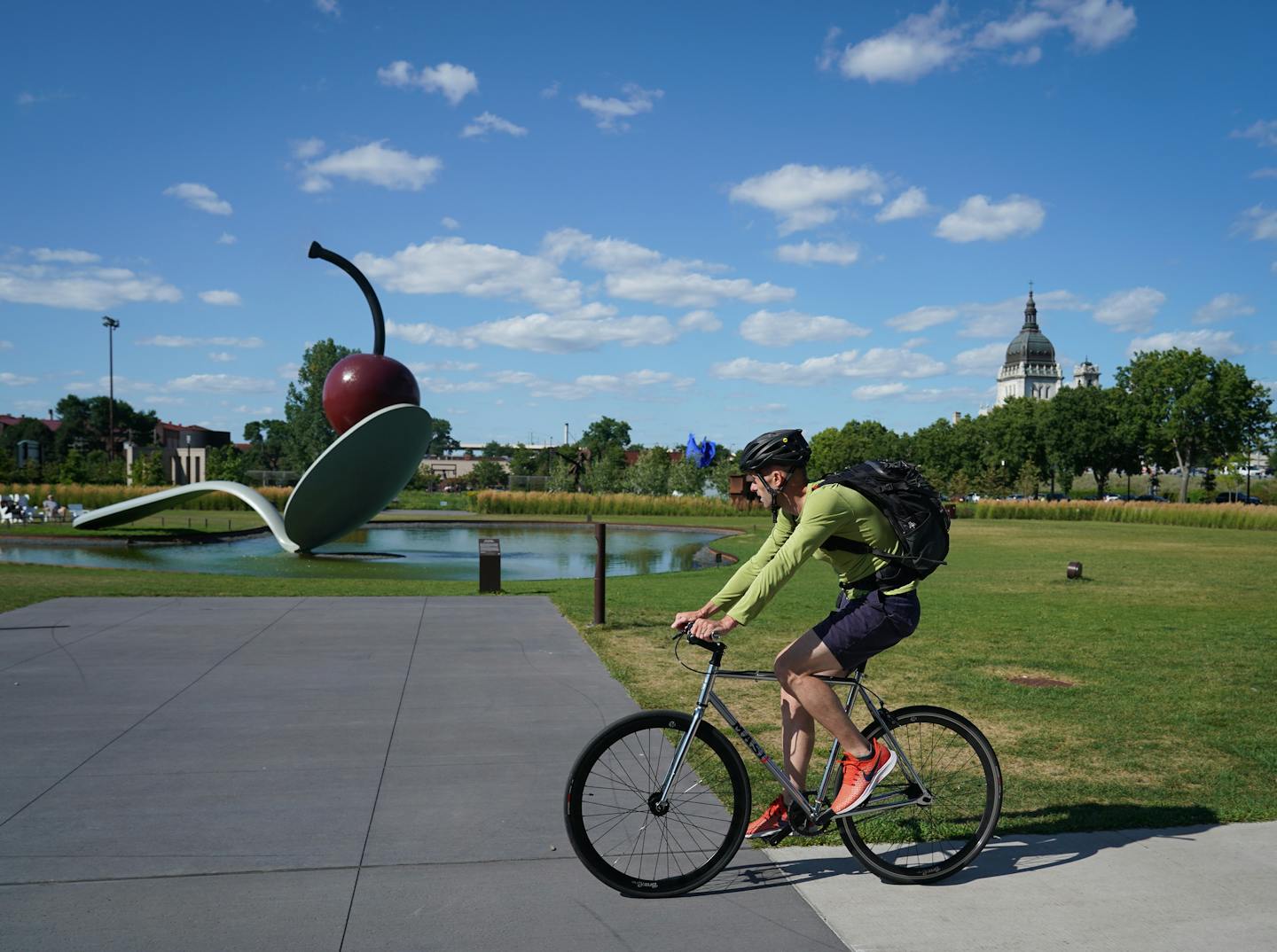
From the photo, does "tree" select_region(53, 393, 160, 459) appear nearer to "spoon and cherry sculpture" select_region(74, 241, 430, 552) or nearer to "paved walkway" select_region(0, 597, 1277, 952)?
"spoon and cherry sculpture" select_region(74, 241, 430, 552)

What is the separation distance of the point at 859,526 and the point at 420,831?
2522mm

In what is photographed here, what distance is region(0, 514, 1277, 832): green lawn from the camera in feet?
17.7

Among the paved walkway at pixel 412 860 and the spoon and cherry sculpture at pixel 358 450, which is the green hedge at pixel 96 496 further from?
the paved walkway at pixel 412 860

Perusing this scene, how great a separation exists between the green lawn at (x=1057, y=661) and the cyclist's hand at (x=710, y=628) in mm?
1725

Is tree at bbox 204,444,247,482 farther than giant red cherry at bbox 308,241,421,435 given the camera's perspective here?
Yes

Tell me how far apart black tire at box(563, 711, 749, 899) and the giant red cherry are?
1901 centimetres

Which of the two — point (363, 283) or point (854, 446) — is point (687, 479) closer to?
point (363, 283)

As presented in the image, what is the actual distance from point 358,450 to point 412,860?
18.5 m

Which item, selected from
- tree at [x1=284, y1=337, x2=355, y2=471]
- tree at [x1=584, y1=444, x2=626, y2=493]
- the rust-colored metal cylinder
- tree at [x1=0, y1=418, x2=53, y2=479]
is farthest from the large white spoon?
tree at [x1=0, y1=418, x2=53, y2=479]

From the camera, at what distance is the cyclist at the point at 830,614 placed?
12.6ft

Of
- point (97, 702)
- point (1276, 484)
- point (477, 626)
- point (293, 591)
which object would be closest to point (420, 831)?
point (97, 702)

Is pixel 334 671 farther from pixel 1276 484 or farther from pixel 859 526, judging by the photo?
pixel 1276 484

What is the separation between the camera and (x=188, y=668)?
8.25 meters

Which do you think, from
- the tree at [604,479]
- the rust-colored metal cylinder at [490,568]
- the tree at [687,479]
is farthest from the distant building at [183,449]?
the rust-colored metal cylinder at [490,568]
